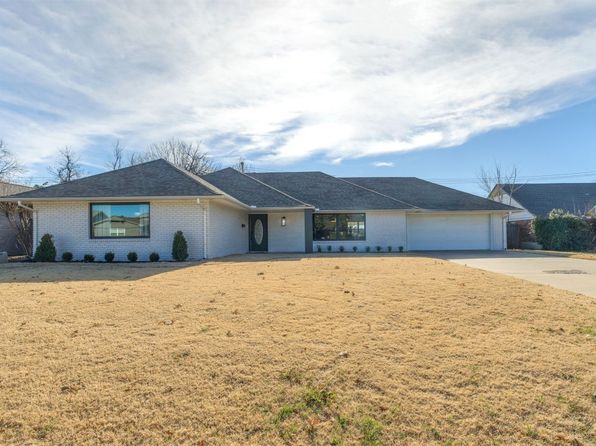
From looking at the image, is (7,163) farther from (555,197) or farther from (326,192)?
(555,197)

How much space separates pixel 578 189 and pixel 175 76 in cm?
3502

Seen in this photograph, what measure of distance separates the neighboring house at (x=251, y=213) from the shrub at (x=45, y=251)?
1.74 ft

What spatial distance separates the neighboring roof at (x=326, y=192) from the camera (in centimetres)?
2042

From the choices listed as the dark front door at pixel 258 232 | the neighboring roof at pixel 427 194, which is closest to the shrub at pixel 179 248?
the dark front door at pixel 258 232

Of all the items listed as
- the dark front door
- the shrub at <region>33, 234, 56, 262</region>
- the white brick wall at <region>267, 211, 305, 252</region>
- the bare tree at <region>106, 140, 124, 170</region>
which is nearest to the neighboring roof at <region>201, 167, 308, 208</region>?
the white brick wall at <region>267, 211, 305, 252</region>

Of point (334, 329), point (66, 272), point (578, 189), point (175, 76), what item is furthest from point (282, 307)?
point (578, 189)

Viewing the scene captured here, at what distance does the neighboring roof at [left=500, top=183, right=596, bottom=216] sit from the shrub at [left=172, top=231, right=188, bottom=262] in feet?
90.8

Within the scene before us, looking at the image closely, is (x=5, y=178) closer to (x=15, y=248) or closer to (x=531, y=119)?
(x=15, y=248)

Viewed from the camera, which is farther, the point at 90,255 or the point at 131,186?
the point at 131,186

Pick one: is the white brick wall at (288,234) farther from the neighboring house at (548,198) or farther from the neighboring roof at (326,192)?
the neighboring house at (548,198)

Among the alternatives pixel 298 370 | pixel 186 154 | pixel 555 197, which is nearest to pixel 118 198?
pixel 298 370

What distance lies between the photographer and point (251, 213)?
2056 centimetres

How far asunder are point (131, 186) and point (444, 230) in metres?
16.9

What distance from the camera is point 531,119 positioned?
67.6 feet
